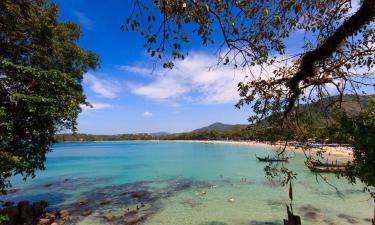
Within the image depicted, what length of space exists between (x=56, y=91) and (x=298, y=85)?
1076 cm

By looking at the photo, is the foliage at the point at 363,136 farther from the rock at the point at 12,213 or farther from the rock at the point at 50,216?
the rock at the point at 12,213

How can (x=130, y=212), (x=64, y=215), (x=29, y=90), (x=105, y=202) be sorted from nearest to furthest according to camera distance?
(x=29, y=90)
(x=64, y=215)
(x=130, y=212)
(x=105, y=202)

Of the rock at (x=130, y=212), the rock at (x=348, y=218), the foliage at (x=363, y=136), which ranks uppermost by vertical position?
the foliage at (x=363, y=136)

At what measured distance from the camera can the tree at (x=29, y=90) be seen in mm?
11203

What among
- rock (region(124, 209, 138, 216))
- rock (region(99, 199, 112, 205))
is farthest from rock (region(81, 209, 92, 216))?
rock (region(124, 209, 138, 216))

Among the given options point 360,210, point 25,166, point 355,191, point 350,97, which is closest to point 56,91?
point 25,166

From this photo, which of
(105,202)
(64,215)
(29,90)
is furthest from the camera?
(105,202)

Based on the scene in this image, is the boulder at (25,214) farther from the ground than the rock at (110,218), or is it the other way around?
the boulder at (25,214)

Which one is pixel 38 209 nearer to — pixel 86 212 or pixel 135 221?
pixel 86 212

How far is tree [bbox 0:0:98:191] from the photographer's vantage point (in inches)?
441

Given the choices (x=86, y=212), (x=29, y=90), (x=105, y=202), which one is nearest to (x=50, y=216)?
(x=86, y=212)

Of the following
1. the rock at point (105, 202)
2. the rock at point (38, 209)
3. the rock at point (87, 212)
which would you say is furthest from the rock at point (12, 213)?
the rock at point (105, 202)

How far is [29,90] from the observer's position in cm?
1192

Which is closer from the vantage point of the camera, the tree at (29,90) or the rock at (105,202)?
the tree at (29,90)
